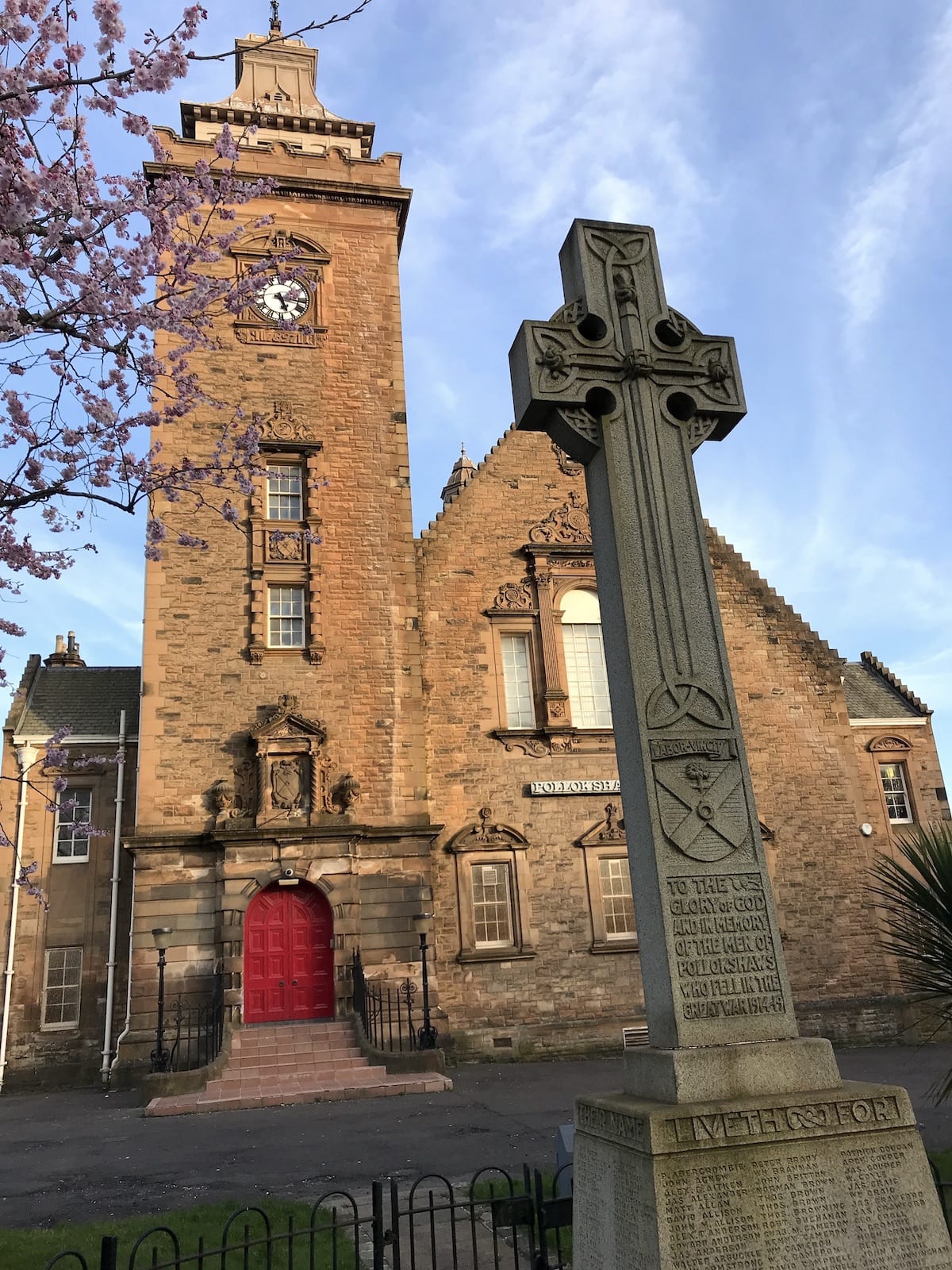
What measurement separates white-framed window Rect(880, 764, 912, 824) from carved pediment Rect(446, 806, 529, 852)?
9.39 meters

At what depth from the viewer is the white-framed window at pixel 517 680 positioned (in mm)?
20484

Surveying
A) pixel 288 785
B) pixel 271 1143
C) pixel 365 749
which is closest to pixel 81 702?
pixel 288 785

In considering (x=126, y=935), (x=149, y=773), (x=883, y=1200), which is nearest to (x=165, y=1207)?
(x=883, y=1200)

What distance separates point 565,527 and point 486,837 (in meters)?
7.25

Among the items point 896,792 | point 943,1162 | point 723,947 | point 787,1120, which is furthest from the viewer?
point 896,792

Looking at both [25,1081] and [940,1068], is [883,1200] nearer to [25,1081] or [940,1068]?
[940,1068]

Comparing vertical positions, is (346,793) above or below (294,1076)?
Result: above

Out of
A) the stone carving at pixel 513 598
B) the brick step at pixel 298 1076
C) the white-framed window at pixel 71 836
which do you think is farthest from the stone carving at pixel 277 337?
the brick step at pixel 298 1076

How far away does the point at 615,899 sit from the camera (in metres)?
19.6

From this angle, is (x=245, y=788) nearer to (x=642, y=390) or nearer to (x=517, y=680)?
(x=517, y=680)

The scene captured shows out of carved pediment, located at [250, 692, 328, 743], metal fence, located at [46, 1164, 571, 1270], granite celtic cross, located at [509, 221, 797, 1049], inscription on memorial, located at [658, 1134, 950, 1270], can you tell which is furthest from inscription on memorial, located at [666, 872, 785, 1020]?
carved pediment, located at [250, 692, 328, 743]

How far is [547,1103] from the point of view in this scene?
Result: 12.9 metres

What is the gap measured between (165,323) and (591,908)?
47.8 ft

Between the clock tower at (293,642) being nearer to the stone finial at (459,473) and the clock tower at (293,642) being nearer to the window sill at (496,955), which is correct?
the window sill at (496,955)
